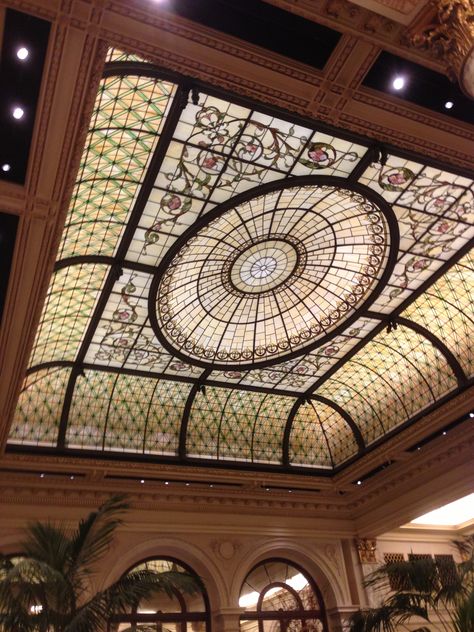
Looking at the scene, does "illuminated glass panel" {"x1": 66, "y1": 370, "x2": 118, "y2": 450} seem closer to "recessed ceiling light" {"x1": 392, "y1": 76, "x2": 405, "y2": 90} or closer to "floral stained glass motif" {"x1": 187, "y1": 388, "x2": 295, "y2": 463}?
"floral stained glass motif" {"x1": 187, "y1": 388, "x2": 295, "y2": 463}

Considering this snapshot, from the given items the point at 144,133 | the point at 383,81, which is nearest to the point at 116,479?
the point at 144,133

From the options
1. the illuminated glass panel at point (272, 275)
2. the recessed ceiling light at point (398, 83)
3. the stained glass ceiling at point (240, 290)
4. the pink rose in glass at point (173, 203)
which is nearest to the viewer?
the recessed ceiling light at point (398, 83)

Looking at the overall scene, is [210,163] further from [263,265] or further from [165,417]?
[165,417]

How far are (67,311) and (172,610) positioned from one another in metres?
8.76

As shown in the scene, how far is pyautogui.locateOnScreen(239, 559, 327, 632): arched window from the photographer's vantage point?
16.7 m

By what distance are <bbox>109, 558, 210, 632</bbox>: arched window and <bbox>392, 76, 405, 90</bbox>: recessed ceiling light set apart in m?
13.3

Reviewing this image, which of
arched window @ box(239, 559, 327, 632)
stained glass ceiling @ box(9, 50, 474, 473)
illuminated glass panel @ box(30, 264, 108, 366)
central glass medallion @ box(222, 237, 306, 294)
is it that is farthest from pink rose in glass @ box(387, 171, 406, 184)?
arched window @ box(239, 559, 327, 632)

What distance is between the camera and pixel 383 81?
6848 mm

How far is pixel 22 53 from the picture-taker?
6.27m

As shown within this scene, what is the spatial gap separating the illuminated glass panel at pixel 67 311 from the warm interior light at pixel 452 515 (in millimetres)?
12869

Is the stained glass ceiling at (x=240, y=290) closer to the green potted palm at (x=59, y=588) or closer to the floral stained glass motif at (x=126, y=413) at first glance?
the floral stained glass motif at (x=126, y=413)

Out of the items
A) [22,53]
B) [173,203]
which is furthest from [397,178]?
[22,53]

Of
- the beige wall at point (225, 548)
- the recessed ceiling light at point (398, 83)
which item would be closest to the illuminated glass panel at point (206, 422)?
the beige wall at point (225, 548)

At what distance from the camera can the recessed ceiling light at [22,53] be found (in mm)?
6234
